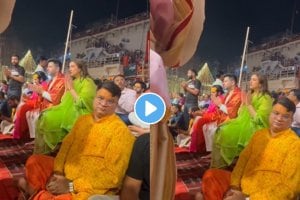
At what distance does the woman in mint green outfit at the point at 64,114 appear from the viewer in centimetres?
218

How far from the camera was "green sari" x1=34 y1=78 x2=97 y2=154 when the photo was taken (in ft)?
7.20

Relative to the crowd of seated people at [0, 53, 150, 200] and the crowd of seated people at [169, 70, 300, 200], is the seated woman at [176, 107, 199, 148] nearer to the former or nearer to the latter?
the crowd of seated people at [169, 70, 300, 200]

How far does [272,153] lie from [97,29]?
3.11ft

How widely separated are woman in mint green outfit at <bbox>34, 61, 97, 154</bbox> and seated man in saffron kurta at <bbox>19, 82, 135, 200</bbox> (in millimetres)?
50

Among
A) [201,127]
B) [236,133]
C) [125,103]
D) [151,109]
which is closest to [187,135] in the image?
[201,127]

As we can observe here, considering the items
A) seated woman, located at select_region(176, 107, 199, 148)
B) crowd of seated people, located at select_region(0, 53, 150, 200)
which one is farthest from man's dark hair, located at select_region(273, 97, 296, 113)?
crowd of seated people, located at select_region(0, 53, 150, 200)

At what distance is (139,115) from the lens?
1262 millimetres

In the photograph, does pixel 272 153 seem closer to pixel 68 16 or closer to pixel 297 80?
pixel 297 80

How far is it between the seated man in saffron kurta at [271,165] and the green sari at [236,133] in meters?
0.06

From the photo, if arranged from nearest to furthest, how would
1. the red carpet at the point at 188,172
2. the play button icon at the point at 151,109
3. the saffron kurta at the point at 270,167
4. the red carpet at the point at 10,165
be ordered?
the play button icon at the point at 151,109 < the saffron kurta at the point at 270,167 < the red carpet at the point at 10,165 < the red carpet at the point at 188,172

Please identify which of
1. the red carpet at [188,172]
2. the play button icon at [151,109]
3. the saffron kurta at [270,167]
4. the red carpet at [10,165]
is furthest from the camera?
the red carpet at [188,172]

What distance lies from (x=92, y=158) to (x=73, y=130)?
6.3 inches

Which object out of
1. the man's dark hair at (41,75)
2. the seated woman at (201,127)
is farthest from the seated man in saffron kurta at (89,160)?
the seated woman at (201,127)

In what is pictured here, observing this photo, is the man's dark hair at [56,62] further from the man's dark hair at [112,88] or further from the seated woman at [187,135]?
the seated woman at [187,135]
